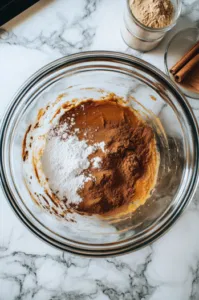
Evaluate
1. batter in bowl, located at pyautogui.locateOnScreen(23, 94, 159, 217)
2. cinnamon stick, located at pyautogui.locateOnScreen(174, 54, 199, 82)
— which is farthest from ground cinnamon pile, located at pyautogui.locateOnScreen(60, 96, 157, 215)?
cinnamon stick, located at pyautogui.locateOnScreen(174, 54, 199, 82)

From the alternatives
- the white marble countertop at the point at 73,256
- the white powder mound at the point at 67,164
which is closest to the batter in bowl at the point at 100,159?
the white powder mound at the point at 67,164

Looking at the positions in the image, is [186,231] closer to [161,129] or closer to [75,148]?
[161,129]

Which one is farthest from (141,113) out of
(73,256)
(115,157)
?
(73,256)

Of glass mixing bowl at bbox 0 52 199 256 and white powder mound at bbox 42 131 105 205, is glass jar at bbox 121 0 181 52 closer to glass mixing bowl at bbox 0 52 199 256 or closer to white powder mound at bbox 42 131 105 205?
glass mixing bowl at bbox 0 52 199 256

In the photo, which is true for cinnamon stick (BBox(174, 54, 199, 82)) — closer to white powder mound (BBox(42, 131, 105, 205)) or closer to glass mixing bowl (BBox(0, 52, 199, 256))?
glass mixing bowl (BBox(0, 52, 199, 256))

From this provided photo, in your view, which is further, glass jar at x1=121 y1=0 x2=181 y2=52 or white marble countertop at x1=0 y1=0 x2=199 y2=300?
white marble countertop at x1=0 y1=0 x2=199 y2=300

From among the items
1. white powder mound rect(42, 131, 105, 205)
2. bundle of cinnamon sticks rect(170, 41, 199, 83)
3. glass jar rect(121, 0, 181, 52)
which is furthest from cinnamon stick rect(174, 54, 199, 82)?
white powder mound rect(42, 131, 105, 205)

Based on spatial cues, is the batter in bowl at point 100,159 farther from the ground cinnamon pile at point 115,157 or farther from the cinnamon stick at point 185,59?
the cinnamon stick at point 185,59

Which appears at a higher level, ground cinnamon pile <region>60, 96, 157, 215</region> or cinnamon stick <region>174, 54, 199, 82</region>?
cinnamon stick <region>174, 54, 199, 82</region>

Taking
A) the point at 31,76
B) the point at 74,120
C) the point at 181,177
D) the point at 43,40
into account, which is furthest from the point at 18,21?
the point at 181,177
